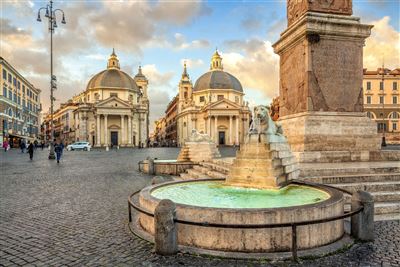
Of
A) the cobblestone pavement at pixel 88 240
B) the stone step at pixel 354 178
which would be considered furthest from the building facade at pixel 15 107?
the stone step at pixel 354 178

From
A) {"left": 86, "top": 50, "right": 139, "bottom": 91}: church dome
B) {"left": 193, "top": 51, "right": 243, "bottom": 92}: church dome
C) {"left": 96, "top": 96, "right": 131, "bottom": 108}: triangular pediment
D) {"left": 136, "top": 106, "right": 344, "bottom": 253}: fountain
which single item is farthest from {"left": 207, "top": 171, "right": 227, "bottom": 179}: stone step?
{"left": 193, "top": 51, "right": 243, "bottom": 92}: church dome

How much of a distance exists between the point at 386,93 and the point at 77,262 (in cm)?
8641

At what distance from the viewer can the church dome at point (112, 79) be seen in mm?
88750

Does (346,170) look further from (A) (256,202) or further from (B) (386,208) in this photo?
(A) (256,202)

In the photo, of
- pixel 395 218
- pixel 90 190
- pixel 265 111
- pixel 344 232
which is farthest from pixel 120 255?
pixel 90 190

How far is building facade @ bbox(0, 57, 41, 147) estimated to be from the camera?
54.6 meters

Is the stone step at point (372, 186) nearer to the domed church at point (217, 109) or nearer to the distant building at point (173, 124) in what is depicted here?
the domed church at point (217, 109)

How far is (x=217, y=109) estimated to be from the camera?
8531 cm


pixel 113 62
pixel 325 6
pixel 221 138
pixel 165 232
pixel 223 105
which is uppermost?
pixel 113 62

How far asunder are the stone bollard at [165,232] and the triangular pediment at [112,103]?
80.4m

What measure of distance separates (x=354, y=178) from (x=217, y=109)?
3061 inches

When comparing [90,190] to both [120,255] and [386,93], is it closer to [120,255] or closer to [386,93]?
[120,255]

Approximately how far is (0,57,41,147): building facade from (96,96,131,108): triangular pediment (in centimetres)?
1676

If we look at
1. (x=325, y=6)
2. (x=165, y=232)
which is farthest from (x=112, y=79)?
(x=165, y=232)
